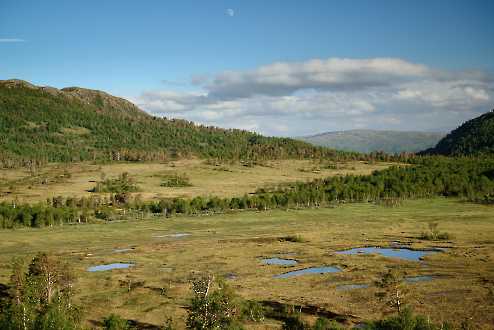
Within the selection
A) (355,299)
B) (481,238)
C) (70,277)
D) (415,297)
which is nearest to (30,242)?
(70,277)

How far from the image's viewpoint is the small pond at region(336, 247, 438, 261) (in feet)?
355

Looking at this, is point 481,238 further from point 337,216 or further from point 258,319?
point 258,319

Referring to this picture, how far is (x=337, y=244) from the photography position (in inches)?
4870

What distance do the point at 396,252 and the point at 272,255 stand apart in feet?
95.0

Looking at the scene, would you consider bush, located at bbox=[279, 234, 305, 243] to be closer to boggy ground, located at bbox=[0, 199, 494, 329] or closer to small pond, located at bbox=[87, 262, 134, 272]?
boggy ground, located at bbox=[0, 199, 494, 329]

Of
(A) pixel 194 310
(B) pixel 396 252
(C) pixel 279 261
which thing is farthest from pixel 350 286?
(A) pixel 194 310

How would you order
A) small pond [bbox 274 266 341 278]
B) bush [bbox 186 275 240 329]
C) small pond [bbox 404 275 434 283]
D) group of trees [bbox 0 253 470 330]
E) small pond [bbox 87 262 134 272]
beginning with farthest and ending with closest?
1. small pond [bbox 87 262 134 272]
2. small pond [bbox 274 266 341 278]
3. small pond [bbox 404 275 434 283]
4. bush [bbox 186 275 240 329]
5. group of trees [bbox 0 253 470 330]

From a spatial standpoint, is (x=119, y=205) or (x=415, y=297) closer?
(x=415, y=297)

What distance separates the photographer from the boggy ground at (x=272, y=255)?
7431cm

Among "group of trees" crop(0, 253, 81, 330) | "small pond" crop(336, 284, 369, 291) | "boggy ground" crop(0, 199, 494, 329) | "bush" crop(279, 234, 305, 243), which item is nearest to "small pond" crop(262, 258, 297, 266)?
"boggy ground" crop(0, 199, 494, 329)

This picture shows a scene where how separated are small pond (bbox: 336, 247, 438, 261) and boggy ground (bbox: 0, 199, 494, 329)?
3284mm

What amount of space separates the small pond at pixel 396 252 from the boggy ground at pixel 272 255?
328 cm

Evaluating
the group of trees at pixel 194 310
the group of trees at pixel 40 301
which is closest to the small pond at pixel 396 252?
the group of trees at pixel 194 310

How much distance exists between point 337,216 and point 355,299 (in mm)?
100927
